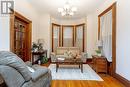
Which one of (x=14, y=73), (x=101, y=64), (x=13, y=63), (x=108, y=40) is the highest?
(x=108, y=40)

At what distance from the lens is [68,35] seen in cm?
988

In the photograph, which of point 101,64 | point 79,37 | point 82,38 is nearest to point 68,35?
point 79,37

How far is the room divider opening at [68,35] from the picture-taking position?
9359mm

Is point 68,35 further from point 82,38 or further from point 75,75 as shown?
point 75,75

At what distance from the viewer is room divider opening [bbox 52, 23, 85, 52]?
9.36 meters

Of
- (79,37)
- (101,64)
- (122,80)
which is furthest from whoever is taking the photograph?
(79,37)

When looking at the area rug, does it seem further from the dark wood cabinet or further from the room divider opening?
the room divider opening

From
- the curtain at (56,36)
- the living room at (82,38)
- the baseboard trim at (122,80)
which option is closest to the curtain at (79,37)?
the living room at (82,38)

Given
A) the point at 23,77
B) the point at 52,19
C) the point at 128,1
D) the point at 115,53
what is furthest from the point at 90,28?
the point at 23,77

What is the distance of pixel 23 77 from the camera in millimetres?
2541

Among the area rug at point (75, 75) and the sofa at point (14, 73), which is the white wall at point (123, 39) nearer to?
the area rug at point (75, 75)

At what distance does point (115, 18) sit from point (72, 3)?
2.31 meters

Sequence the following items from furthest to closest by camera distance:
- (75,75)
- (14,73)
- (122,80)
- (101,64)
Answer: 1. (101,64)
2. (75,75)
3. (122,80)
4. (14,73)

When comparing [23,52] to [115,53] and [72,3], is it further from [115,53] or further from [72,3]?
[115,53]
